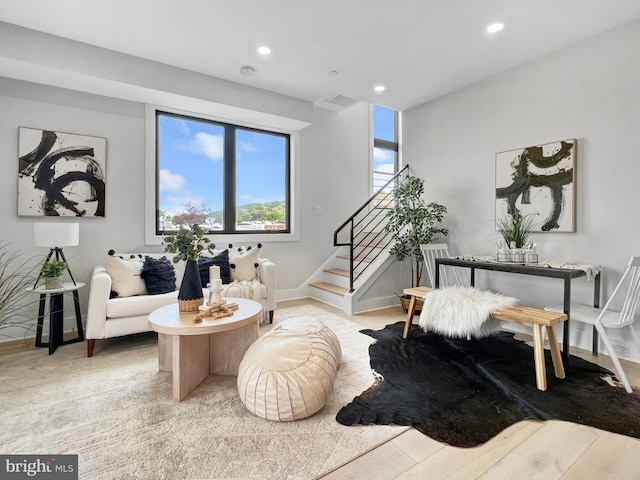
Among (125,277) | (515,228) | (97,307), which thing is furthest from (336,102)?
(97,307)

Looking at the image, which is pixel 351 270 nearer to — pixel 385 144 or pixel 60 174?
pixel 385 144

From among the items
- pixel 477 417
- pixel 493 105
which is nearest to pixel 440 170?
pixel 493 105

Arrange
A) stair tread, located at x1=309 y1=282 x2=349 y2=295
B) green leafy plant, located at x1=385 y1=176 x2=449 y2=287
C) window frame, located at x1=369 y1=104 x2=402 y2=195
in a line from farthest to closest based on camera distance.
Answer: window frame, located at x1=369 y1=104 x2=402 y2=195 < stair tread, located at x1=309 y1=282 x2=349 y2=295 < green leafy plant, located at x1=385 y1=176 x2=449 y2=287

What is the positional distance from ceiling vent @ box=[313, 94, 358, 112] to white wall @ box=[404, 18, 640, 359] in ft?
4.06

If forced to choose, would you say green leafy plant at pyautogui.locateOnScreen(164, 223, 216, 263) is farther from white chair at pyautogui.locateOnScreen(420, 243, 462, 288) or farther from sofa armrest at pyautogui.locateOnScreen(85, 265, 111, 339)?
white chair at pyautogui.locateOnScreen(420, 243, 462, 288)

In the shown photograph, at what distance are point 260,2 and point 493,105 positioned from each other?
8.95 ft

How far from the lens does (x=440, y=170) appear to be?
4.37 meters

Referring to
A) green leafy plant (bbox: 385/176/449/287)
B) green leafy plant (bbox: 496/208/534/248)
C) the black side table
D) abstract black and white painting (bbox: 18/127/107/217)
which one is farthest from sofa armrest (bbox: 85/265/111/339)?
green leafy plant (bbox: 496/208/534/248)

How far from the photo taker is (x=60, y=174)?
131 inches

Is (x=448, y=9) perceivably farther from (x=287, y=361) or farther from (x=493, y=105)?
(x=287, y=361)

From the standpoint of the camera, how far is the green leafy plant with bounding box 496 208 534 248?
3.23 m

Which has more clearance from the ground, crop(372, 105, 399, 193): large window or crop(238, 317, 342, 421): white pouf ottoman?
crop(372, 105, 399, 193): large window

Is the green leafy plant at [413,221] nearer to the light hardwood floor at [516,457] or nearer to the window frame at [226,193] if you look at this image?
the window frame at [226,193]

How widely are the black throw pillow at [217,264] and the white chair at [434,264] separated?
2.26m
